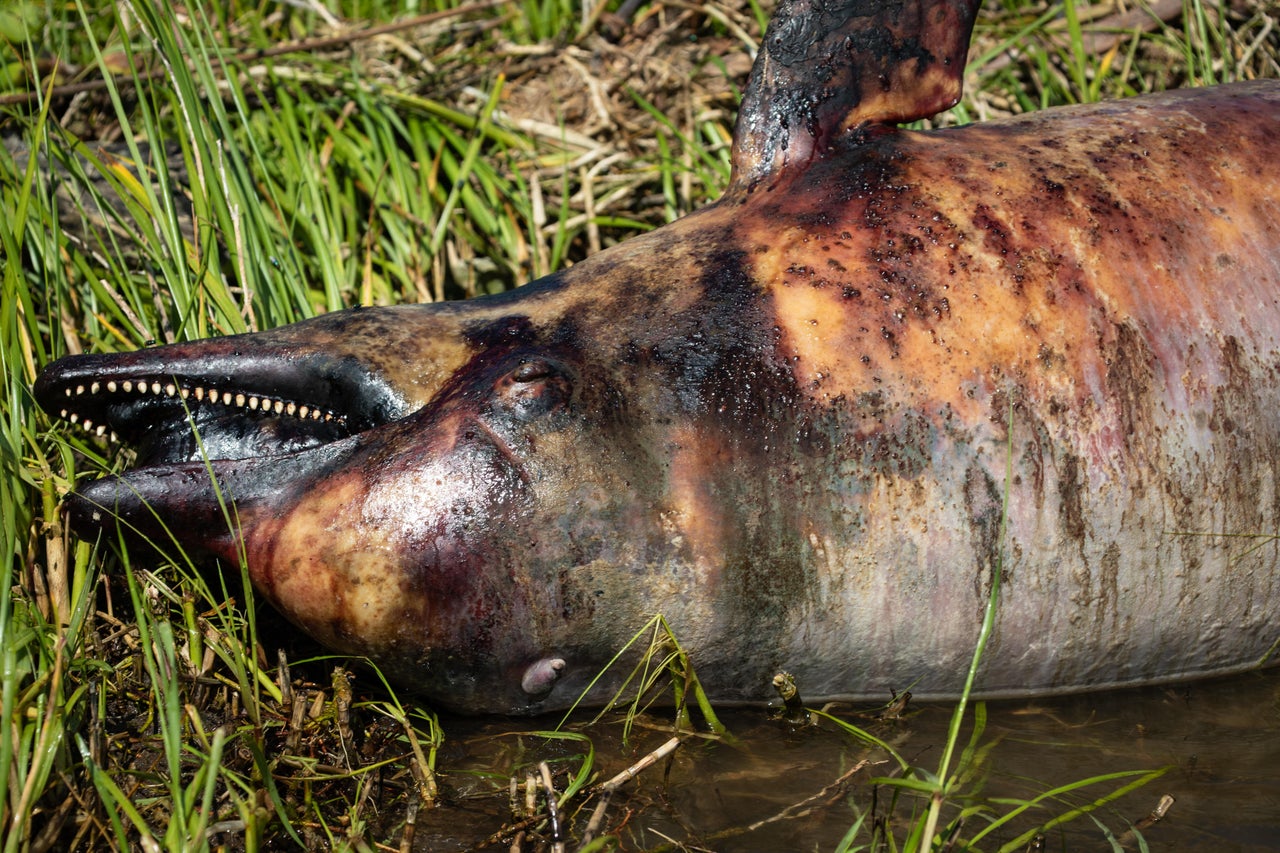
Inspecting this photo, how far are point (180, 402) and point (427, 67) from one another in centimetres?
226

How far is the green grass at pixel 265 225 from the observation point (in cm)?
187

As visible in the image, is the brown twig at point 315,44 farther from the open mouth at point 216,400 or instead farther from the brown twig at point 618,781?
the brown twig at point 618,781

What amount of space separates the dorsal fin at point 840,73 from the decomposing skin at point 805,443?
0.11 metres

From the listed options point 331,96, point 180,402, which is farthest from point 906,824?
point 331,96

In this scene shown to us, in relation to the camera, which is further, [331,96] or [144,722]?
[331,96]

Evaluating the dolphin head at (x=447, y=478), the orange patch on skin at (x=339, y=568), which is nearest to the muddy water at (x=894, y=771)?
the dolphin head at (x=447, y=478)

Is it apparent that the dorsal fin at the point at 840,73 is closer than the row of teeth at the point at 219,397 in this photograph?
No

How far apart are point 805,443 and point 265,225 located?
1.65 meters

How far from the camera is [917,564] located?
2119 millimetres

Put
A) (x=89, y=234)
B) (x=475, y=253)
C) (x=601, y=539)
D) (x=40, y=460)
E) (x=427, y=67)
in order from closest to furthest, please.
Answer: (x=601, y=539), (x=40, y=460), (x=89, y=234), (x=475, y=253), (x=427, y=67)

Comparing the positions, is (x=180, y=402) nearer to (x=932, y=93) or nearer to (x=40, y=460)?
(x=40, y=460)

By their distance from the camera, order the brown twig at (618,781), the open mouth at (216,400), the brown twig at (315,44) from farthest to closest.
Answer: the brown twig at (315,44) → the open mouth at (216,400) → the brown twig at (618,781)

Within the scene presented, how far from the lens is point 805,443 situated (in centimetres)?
208

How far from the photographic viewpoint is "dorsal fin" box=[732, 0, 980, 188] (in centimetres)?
244
